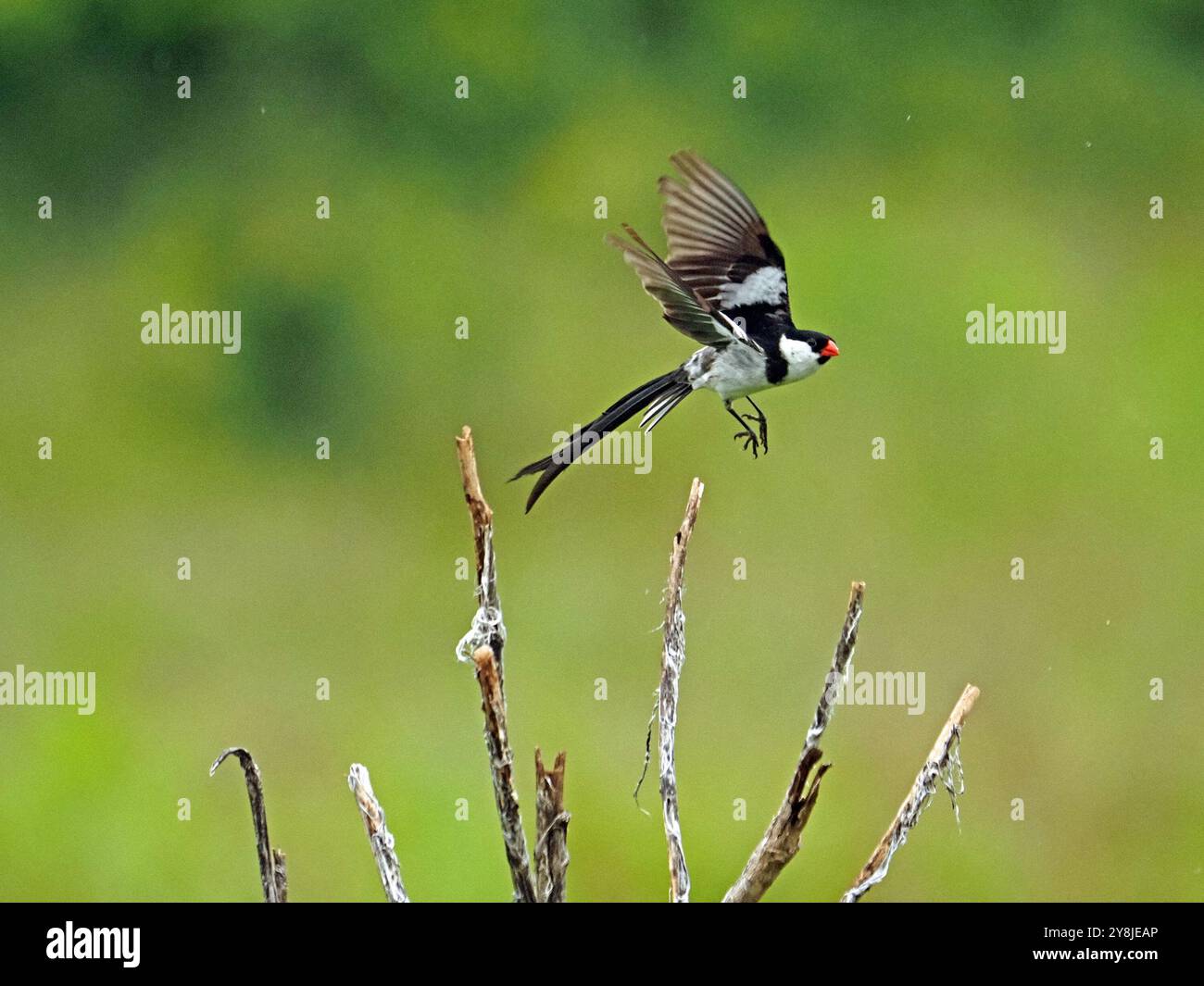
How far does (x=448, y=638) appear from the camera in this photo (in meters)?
10.6

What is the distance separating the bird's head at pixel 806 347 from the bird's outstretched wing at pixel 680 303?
0.25 meters

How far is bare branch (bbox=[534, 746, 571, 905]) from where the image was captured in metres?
2.55

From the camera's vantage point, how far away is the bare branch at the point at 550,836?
2.55m

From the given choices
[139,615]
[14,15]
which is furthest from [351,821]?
[14,15]

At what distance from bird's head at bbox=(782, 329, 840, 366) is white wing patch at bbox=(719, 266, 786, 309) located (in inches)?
11.2

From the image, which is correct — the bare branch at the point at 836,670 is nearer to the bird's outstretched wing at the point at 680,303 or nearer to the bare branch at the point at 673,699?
the bare branch at the point at 673,699

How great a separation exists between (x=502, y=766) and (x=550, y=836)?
0.54 ft

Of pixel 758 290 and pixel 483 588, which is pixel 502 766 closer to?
pixel 483 588

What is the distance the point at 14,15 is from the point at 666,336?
5.65 metres

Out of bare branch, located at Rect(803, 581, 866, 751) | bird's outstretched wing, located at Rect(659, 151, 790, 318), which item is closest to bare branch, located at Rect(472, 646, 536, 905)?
bare branch, located at Rect(803, 581, 866, 751)

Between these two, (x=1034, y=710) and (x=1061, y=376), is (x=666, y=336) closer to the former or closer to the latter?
(x=1061, y=376)

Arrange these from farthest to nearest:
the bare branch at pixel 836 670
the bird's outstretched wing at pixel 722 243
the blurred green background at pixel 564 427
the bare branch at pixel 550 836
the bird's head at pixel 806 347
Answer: the blurred green background at pixel 564 427, the bird's outstretched wing at pixel 722 243, the bird's head at pixel 806 347, the bare branch at pixel 836 670, the bare branch at pixel 550 836

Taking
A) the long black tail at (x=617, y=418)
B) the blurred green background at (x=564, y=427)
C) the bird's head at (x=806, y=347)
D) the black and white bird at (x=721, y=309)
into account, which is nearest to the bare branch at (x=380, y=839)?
the long black tail at (x=617, y=418)

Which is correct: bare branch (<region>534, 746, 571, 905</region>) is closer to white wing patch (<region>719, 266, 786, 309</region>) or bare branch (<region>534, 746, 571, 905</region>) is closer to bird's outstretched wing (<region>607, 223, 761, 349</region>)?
bird's outstretched wing (<region>607, 223, 761, 349</region>)
